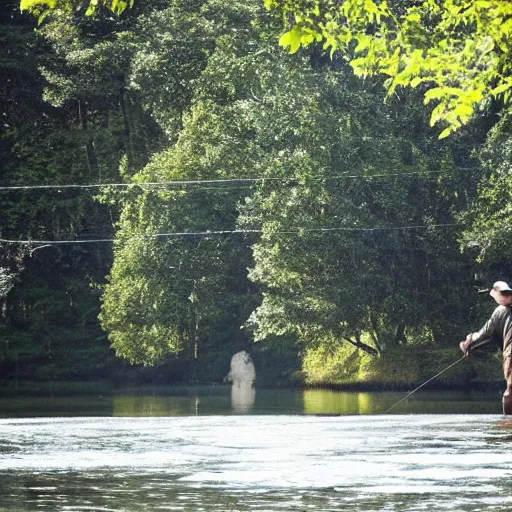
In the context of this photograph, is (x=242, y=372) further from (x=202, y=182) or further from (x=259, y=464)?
(x=259, y=464)

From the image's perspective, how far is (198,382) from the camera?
191 feet

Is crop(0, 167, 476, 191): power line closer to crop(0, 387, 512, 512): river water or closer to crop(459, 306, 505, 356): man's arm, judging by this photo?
crop(0, 387, 512, 512): river water

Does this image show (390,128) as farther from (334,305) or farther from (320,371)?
(320,371)

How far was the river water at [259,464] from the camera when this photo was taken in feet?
36.2

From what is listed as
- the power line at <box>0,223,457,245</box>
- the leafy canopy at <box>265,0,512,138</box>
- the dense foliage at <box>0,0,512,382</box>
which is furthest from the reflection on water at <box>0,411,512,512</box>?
the power line at <box>0,223,457,245</box>

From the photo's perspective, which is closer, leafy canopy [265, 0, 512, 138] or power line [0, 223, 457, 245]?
leafy canopy [265, 0, 512, 138]

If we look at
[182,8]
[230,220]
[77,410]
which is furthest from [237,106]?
[77,410]

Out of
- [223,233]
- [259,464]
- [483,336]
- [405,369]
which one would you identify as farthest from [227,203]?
[259,464]

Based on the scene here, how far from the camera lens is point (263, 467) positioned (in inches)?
538

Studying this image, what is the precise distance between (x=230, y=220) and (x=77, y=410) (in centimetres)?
2168

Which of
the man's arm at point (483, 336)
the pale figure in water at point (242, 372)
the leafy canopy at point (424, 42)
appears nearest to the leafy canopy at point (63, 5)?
the leafy canopy at point (424, 42)

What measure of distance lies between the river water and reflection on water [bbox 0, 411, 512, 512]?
0.01m

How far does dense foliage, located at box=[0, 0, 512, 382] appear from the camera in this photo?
162 feet

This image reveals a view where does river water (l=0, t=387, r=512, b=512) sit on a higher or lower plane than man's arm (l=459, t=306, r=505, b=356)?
lower
